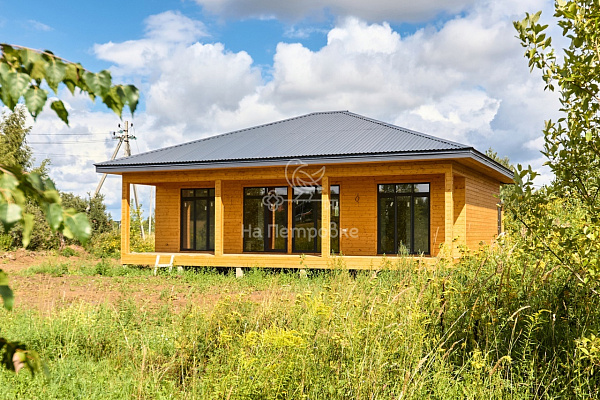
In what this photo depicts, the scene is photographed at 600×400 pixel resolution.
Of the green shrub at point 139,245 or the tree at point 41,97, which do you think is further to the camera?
the green shrub at point 139,245

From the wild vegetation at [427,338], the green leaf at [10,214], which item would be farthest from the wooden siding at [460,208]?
the green leaf at [10,214]

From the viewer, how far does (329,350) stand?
4.09 meters

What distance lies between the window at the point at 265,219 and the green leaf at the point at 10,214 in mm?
14068

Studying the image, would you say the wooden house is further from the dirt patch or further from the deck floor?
the dirt patch

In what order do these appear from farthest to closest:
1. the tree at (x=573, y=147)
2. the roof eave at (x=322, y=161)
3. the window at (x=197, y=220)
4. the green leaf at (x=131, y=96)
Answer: the window at (x=197, y=220) → the roof eave at (x=322, y=161) → the tree at (x=573, y=147) → the green leaf at (x=131, y=96)

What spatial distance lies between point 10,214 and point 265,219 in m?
14.4

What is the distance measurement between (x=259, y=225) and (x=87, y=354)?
34.9 ft

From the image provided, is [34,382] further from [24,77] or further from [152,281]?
[152,281]

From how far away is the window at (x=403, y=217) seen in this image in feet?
46.6

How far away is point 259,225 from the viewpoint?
15828 mm

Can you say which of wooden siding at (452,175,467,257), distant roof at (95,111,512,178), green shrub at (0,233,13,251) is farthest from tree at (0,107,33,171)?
wooden siding at (452,175,467,257)

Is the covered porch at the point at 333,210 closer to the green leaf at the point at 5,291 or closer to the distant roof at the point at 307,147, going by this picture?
the distant roof at the point at 307,147

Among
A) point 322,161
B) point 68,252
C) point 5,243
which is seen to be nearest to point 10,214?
point 322,161

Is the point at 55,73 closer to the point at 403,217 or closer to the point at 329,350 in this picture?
the point at 329,350
